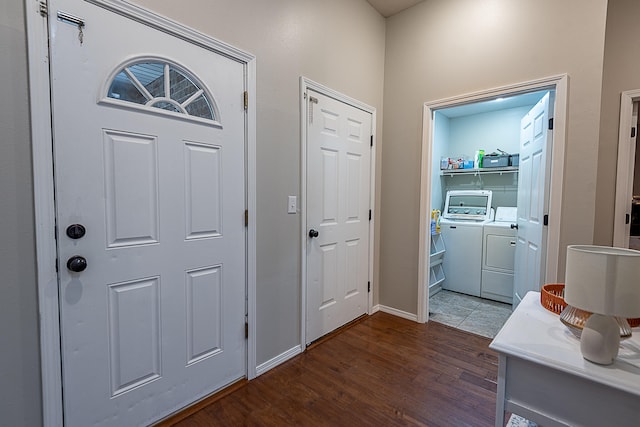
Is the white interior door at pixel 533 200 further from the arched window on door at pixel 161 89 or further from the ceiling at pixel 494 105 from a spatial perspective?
the arched window on door at pixel 161 89

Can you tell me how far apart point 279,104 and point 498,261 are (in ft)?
9.92

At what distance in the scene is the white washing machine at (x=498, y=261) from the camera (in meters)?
3.27

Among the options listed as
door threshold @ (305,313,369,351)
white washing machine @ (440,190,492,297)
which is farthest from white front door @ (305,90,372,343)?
white washing machine @ (440,190,492,297)

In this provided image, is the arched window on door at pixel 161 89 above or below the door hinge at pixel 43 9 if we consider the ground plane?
below

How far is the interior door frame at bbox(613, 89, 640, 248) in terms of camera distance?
230 centimetres

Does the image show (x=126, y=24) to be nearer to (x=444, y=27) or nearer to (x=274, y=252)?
(x=274, y=252)

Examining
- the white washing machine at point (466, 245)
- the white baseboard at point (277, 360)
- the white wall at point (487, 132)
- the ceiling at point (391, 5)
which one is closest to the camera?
the white baseboard at point (277, 360)

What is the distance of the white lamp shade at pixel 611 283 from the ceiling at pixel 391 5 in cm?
281

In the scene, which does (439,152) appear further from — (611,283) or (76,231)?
(76,231)

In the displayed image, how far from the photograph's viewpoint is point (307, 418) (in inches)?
62.1

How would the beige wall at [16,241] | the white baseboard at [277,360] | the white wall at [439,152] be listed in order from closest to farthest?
the beige wall at [16,241]
the white baseboard at [277,360]
the white wall at [439,152]

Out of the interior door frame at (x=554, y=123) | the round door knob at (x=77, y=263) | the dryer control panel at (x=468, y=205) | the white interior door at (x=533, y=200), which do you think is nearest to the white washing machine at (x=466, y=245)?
the dryer control panel at (x=468, y=205)

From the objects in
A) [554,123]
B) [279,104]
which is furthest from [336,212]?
[554,123]

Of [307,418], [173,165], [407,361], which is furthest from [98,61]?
[407,361]
